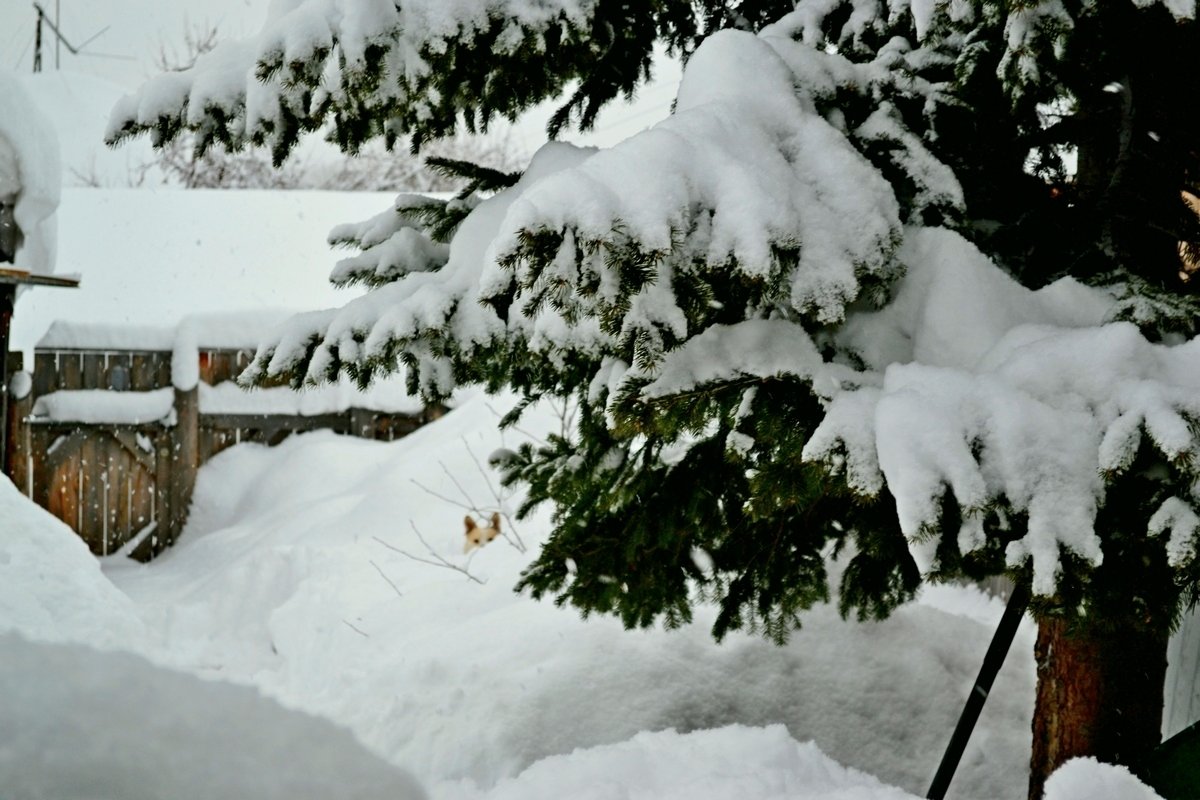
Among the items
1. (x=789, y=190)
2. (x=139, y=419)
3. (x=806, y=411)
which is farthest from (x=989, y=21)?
(x=139, y=419)

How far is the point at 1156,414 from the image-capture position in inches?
61.0

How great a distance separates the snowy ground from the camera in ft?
7.73

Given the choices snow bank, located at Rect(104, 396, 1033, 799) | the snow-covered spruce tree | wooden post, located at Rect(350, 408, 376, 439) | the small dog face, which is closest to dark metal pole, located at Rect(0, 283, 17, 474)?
snow bank, located at Rect(104, 396, 1033, 799)

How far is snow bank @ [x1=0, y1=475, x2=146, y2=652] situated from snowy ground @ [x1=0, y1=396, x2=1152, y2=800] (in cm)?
1

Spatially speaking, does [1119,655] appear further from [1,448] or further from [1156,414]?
[1,448]

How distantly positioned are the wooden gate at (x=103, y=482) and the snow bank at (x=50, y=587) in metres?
4.40

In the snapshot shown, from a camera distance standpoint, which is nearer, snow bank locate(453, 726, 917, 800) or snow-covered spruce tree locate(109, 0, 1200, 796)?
snow-covered spruce tree locate(109, 0, 1200, 796)

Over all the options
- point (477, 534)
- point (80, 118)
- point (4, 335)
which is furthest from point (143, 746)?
point (80, 118)

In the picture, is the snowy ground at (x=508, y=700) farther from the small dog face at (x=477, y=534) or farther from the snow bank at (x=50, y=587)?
the small dog face at (x=477, y=534)

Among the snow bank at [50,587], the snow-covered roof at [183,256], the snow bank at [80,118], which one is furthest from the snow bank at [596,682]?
the snow bank at [80,118]

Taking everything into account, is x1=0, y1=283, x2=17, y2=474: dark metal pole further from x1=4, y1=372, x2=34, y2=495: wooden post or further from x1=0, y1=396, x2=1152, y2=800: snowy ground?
x1=0, y1=396, x2=1152, y2=800: snowy ground

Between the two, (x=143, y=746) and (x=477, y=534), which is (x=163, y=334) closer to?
(x=477, y=534)

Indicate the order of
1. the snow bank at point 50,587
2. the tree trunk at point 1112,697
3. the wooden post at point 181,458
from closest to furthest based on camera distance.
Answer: the tree trunk at point 1112,697
the snow bank at point 50,587
the wooden post at point 181,458

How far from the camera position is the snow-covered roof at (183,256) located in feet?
34.2
